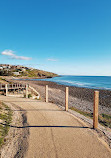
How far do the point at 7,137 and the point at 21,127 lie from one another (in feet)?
3.11

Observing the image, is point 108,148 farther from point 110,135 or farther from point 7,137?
point 7,137

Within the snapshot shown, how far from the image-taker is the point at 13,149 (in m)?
3.70

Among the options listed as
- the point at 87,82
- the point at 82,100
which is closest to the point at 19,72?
the point at 87,82

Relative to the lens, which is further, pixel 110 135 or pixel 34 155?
pixel 110 135

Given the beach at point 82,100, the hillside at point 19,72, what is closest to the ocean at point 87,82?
the beach at point 82,100

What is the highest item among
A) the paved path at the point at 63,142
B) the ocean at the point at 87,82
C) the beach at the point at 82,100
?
the paved path at the point at 63,142

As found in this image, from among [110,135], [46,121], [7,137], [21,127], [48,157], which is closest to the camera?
[48,157]

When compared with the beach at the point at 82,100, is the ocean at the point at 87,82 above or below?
above

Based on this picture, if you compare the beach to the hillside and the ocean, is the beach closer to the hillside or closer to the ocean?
the ocean

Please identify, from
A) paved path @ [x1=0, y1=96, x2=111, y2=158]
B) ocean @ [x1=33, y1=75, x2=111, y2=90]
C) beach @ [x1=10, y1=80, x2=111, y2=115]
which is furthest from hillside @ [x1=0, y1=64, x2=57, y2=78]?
paved path @ [x1=0, y1=96, x2=111, y2=158]

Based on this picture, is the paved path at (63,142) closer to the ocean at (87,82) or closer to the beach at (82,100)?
the beach at (82,100)

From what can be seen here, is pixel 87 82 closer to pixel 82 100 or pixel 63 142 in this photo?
pixel 82 100

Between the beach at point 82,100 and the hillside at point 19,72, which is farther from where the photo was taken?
the hillside at point 19,72

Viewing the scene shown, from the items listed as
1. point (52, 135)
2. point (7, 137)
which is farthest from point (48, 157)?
point (7, 137)
